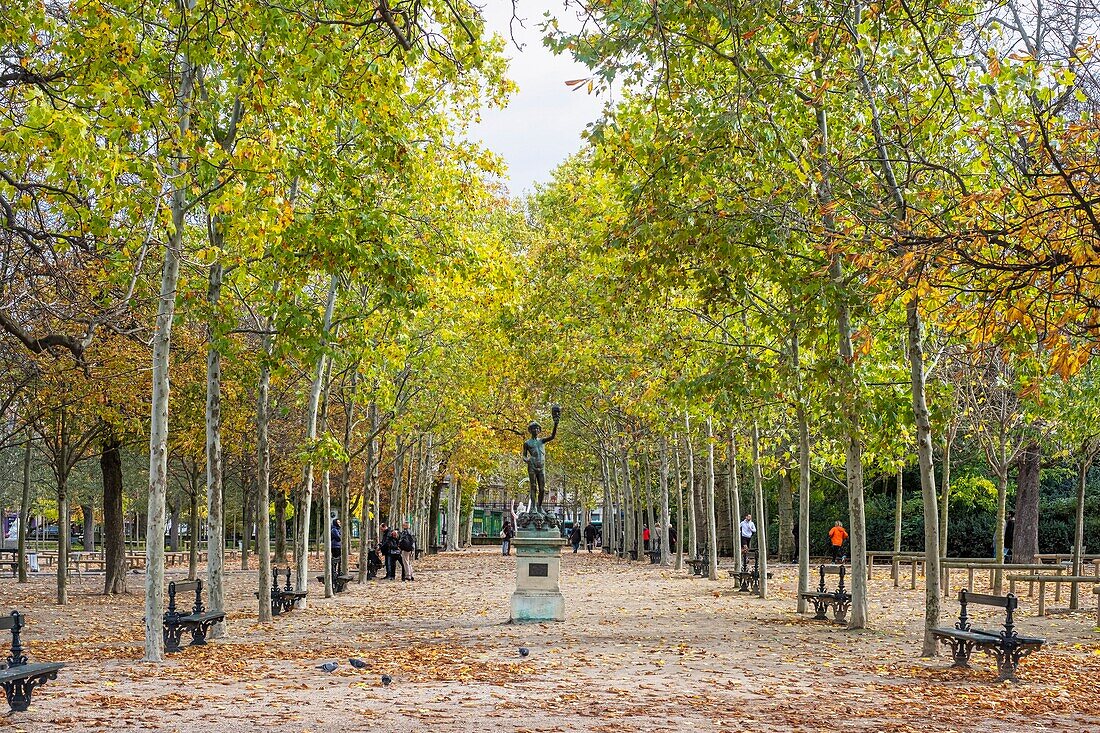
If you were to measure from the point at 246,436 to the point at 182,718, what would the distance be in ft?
77.1

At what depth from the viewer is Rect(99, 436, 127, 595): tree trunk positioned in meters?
25.2

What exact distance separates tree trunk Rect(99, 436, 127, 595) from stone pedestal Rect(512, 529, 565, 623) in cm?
1099

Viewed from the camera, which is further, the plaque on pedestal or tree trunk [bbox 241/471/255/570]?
tree trunk [bbox 241/471/255/570]

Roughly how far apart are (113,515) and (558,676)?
53.9 feet

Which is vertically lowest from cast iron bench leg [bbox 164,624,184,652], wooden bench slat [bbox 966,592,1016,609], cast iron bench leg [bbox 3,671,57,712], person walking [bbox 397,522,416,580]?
person walking [bbox 397,522,416,580]

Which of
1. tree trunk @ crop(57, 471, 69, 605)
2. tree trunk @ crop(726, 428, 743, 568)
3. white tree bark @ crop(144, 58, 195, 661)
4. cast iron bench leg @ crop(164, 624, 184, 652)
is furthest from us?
tree trunk @ crop(726, 428, 743, 568)

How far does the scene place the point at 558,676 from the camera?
480 inches

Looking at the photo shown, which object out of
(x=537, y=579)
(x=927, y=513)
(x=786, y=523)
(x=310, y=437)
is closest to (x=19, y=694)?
(x=927, y=513)

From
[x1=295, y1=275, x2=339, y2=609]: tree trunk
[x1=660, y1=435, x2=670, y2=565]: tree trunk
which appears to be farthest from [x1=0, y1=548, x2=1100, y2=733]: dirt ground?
[x1=660, y1=435, x2=670, y2=565]: tree trunk

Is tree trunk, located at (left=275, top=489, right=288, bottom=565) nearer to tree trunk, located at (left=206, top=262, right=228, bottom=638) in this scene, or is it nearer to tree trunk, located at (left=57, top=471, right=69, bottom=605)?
tree trunk, located at (left=57, top=471, right=69, bottom=605)

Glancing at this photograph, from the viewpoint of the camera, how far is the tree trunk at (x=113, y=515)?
82.6 ft

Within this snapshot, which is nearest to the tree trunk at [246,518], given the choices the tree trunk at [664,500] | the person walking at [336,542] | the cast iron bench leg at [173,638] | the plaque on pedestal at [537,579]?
the person walking at [336,542]

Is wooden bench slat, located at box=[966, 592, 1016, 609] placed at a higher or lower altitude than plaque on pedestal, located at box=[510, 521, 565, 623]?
higher

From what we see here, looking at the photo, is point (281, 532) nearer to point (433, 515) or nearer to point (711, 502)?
point (433, 515)
